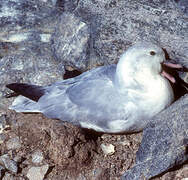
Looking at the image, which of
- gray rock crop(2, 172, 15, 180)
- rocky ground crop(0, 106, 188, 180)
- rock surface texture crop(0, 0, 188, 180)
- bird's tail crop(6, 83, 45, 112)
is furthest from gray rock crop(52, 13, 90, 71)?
gray rock crop(2, 172, 15, 180)

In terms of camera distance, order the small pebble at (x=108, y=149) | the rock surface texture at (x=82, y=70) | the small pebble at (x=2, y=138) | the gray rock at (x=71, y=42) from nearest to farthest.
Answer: the rock surface texture at (x=82, y=70) < the small pebble at (x=108, y=149) < the small pebble at (x=2, y=138) < the gray rock at (x=71, y=42)

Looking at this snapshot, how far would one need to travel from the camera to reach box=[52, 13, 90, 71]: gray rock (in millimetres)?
3707

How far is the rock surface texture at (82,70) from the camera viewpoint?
8.89 ft

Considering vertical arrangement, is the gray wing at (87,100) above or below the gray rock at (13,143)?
above

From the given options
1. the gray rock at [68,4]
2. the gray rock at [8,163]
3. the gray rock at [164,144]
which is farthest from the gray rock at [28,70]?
the gray rock at [164,144]

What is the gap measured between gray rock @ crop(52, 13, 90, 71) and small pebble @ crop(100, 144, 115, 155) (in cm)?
99

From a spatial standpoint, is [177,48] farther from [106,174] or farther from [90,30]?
[106,174]

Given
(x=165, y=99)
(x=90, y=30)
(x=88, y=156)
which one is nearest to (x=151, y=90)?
(x=165, y=99)

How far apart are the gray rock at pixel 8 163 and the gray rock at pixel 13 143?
13cm

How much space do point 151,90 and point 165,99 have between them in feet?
0.48

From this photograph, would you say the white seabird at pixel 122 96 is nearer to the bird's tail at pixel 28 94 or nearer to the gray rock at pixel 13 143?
the bird's tail at pixel 28 94

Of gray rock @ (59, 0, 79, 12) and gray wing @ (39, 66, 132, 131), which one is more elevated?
gray rock @ (59, 0, 79, 12)

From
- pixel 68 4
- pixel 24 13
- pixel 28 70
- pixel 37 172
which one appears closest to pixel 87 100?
pixel 37 172

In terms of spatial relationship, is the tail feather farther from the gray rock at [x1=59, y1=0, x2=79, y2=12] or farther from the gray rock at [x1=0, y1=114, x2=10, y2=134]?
the gray rock at [x1=59, y1=0, x2=79, y2=12]
